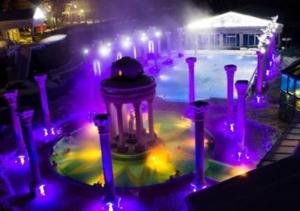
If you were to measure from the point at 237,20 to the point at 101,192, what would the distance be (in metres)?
32.1

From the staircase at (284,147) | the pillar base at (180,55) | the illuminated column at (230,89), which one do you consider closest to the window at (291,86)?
the staircase at (284,147)

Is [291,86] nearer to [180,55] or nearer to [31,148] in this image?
[31,148]

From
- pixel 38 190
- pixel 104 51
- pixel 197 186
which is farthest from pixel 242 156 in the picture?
pixel 104 51

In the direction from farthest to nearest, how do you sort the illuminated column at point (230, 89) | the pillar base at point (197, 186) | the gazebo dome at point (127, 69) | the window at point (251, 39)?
1. the window at point (251, 39)
2. the illuminated column at point (230, 89)
3. the gazebo dome at point (127, 69)
4. the pillar base at point (197, 186)

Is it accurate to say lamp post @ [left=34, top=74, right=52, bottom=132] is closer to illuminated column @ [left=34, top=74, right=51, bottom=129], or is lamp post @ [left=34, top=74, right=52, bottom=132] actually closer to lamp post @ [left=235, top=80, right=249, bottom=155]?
illuminated column @ [left=34, top=74, right=51, bottom=129]

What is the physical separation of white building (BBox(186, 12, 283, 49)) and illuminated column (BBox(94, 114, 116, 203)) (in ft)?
105

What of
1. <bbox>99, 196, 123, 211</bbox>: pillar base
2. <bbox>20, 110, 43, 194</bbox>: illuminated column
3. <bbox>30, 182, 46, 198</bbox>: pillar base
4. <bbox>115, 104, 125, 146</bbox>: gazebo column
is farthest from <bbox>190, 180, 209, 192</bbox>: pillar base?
<bbox>20, 110, 43, 194</bbox>: illuminated column

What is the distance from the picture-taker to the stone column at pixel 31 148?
1489 cm

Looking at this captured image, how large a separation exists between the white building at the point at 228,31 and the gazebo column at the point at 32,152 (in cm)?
3156

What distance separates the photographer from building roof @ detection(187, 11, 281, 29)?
135ft

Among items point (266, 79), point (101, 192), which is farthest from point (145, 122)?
point (266, 79)

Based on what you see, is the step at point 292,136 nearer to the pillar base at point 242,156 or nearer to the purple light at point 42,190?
the pillar base at point 242,156

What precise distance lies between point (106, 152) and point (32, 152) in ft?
13.1

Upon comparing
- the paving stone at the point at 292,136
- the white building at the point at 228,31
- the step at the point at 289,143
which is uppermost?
the white building at the point at 228,31
